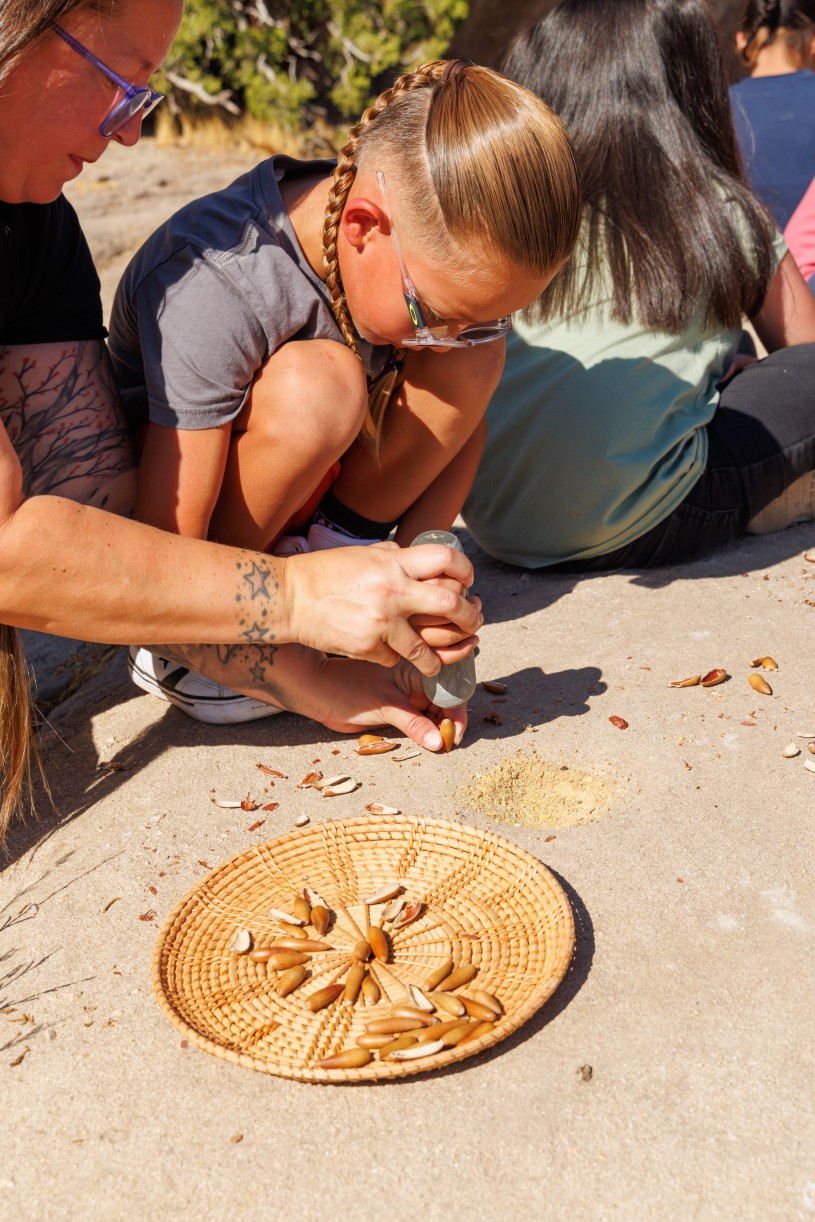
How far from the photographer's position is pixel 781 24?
152 inches

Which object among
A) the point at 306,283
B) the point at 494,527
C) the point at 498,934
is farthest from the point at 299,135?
the point at 498,934

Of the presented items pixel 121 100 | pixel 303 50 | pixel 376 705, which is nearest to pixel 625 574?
pixel 376 705

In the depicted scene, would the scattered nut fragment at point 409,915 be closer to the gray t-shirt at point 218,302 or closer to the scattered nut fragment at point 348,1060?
the scattered nut fragment at point 348,1060

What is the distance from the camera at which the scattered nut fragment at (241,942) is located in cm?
178

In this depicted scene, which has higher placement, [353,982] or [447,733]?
[353,982]

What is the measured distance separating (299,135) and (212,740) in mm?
7687

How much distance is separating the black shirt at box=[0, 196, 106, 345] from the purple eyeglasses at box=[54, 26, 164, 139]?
0.24m

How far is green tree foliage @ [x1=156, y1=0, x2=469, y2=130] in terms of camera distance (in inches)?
349

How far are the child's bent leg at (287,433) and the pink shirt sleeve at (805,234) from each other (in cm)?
210

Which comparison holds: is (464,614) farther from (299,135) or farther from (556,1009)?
(299,135)

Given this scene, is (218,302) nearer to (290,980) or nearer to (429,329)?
(429,329)

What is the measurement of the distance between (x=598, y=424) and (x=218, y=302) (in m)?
1.07

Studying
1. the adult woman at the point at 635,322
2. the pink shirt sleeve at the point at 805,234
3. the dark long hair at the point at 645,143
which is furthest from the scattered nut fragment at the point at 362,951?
the pink shirt sleeve at the point at 805,234

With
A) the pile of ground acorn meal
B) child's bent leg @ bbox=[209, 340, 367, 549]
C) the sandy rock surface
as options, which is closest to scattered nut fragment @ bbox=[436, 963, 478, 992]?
the sandy rock surface
